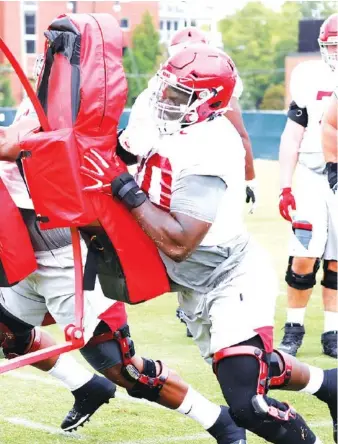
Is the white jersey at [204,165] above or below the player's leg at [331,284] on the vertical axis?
above

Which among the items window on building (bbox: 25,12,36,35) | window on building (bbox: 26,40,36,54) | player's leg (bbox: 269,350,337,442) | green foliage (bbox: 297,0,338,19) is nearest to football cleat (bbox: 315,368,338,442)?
player's leg (bbox: 269,350,337,442)

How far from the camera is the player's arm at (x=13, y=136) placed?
4.02m

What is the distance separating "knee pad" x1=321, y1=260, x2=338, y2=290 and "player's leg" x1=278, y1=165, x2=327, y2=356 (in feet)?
0.35

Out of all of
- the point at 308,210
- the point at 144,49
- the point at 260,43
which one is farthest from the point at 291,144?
the point at 260,43

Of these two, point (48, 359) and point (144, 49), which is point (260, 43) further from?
point (48, 359)

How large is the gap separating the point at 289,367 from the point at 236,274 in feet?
1.87

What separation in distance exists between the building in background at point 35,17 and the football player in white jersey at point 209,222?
15721 millimetres

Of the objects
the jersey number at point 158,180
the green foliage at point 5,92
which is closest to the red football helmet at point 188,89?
the jersey number at point 158,180

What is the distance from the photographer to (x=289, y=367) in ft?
14.5

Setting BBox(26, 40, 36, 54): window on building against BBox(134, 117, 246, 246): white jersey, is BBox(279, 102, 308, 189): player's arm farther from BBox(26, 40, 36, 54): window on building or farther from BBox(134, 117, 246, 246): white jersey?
BBox(26, 40, 36, 54): window on building

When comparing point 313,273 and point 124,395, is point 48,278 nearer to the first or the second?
point 124,395

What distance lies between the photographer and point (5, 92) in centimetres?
3077

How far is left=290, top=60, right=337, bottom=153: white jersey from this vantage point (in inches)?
261

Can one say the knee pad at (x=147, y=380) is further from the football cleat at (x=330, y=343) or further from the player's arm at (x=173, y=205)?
the football cleat at (x=330, y=343)
